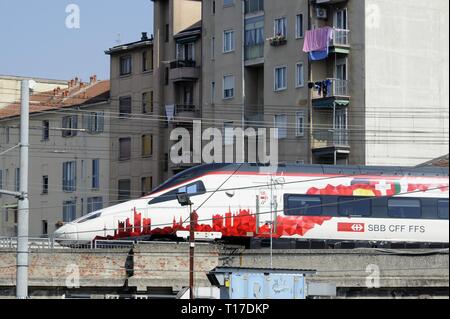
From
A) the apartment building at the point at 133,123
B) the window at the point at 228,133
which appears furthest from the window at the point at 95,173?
the window at the point at 228,133

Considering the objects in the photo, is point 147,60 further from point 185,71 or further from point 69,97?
point 69,97

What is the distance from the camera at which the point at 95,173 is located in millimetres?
97750

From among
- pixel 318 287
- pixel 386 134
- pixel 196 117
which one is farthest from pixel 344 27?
pixel 318 287

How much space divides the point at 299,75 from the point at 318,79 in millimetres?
1900

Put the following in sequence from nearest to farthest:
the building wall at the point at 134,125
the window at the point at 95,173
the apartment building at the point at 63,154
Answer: the building wall at the point at 134,125, the apartment building at the point at 63,154, the window at the point at 95,173

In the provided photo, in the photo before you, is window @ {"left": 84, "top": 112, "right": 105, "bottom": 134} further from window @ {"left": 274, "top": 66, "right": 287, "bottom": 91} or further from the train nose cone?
the train nose cone

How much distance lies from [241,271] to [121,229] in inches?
803

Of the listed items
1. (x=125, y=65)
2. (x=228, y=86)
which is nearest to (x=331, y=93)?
(x=228, y=86)

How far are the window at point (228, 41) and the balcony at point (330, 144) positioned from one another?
11982 mm

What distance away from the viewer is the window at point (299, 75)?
254ft

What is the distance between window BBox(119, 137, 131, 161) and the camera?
311 ft

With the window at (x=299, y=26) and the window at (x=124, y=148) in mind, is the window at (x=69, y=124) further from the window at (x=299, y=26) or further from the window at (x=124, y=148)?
the window at (x=299, y=26)

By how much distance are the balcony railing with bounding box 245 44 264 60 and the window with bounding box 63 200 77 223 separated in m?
23.6
